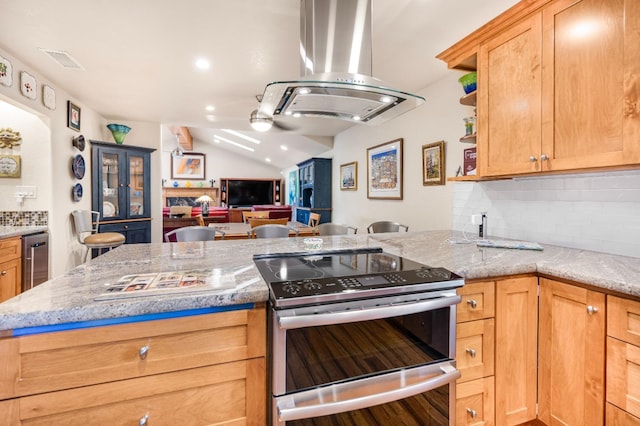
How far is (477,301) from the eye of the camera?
1289 millimetres

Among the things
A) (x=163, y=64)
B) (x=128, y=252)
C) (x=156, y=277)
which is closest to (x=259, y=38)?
(x=163, y=64)

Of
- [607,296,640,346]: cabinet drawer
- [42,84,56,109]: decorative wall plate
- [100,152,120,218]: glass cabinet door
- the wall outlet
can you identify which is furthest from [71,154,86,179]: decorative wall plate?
[607,296,640,346]: cabinet drawer

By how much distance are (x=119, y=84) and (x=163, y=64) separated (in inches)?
34.6

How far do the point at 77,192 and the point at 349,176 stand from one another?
3783 millimetres

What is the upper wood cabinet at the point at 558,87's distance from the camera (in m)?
1.26

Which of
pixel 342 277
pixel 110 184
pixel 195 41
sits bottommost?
pixel 342 277

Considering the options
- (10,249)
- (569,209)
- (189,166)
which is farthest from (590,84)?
(189,166)

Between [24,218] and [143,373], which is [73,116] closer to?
[24,218]

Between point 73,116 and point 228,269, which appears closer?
point 228,269

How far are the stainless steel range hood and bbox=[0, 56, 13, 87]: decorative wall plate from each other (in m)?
2.46

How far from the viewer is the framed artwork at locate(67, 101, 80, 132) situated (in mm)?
3544

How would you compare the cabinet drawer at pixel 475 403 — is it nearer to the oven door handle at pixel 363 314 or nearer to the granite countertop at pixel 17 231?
the oven door handle at pixel 363 314

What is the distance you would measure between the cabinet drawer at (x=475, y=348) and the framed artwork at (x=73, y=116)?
4.49m

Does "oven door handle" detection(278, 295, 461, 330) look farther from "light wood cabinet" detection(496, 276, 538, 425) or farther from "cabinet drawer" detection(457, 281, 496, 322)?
"light wood cabinet" detection(496, 276, 538, 425)
